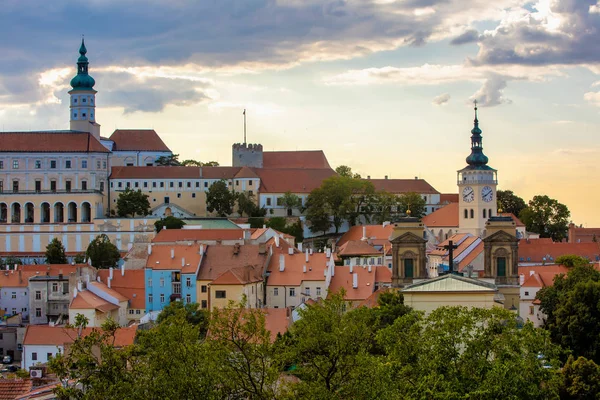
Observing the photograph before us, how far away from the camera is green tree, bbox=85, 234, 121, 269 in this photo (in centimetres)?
9275

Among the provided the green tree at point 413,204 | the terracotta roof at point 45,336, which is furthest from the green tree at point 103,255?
the green tree at point 413,204

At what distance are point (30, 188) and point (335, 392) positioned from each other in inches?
3430

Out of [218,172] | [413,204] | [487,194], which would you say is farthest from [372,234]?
[218,172]

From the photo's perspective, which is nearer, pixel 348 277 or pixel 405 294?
pixel 405 294

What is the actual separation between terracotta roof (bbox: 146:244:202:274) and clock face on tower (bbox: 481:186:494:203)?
28.9 meters

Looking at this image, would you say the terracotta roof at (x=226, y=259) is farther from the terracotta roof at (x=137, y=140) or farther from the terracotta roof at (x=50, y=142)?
the terracotta roof at (x=137, y=140)

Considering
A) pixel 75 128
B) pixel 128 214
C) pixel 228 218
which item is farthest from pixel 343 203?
pixel 75 128

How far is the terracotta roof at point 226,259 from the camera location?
7450cm

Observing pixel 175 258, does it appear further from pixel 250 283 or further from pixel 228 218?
pixel 228 218

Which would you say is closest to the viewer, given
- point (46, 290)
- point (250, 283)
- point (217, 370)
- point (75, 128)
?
point (217, 370)

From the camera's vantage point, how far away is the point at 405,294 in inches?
1922

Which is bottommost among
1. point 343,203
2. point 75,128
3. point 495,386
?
point 495,386

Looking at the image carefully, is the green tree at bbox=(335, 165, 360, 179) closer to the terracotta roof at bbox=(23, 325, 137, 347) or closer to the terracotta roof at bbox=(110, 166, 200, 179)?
the terracotta roof at bbox=(110, 166, 200, 179)

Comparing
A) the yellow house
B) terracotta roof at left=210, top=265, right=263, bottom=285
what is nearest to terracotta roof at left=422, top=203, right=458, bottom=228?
terracotta roof at left=210, top=265, right=263, bottom=285
